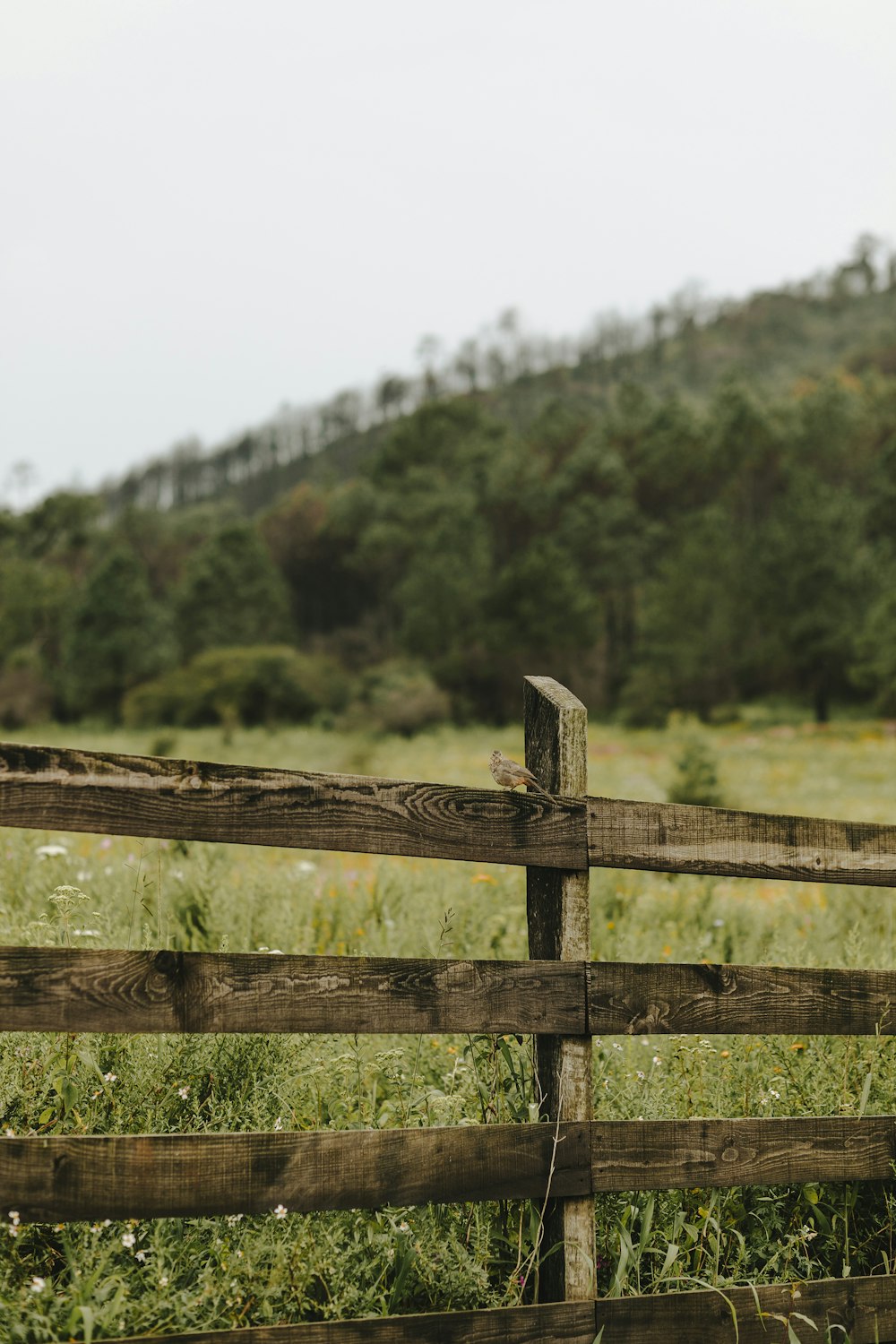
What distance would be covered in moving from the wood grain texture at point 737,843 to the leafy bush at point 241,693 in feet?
129

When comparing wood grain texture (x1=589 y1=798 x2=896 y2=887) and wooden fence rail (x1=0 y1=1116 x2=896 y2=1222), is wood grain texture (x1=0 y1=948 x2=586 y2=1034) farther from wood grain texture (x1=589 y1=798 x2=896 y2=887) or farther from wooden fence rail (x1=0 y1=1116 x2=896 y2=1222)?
wood grain texture (x1=589 y1=798 x2=896 y2=887)

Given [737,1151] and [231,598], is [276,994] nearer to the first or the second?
[737,1151]

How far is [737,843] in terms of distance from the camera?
276 cm

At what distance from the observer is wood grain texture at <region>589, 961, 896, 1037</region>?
2.54m

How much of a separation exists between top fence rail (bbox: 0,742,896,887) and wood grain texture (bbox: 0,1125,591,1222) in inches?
25.2

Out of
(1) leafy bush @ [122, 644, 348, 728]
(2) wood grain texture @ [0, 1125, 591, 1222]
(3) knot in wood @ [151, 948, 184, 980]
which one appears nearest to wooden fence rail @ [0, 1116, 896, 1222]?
(2) wood grain texture @ [0, 1125, 591, 1222]

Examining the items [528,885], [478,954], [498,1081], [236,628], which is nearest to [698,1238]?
[498,1081]

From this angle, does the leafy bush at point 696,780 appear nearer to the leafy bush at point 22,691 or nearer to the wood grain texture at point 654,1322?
the wood grain texture at point 654,1322

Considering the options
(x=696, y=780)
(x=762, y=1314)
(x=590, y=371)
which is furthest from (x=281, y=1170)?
(x=590, y=371)

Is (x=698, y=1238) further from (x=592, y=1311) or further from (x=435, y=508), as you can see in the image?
(x=435, y=508)

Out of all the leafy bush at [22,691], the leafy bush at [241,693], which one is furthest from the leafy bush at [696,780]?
the leafy bush at [22,691]

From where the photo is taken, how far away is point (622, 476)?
60.4 metres

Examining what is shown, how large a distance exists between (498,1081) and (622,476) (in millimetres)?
60077

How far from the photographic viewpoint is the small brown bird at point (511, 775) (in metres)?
2.66
